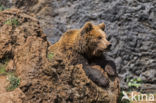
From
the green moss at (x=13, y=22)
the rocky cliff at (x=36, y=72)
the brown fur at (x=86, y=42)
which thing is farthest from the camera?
the brown fur at (x=86, y=42)

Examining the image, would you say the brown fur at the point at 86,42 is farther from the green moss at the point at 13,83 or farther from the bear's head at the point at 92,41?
the green moss at the point at 13,83

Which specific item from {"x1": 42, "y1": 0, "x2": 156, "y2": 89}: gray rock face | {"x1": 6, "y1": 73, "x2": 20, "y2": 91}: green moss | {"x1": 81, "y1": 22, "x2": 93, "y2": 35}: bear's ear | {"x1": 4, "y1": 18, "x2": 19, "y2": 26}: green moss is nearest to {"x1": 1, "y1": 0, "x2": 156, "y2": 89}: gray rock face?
{"x1": 42, "y1": 0, "x2": 156, "y2": 89}: gray rock face

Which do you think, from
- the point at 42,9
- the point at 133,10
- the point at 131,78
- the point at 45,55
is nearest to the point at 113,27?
the point at 133,10

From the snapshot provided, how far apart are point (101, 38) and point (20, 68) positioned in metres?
2.06

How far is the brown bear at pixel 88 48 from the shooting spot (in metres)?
4.20

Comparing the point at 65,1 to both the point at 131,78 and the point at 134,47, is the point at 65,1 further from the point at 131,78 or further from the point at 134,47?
the point at 131,78

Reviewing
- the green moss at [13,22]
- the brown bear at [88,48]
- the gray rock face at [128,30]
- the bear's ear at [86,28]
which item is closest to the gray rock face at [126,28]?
the gray rock face at [128,30]

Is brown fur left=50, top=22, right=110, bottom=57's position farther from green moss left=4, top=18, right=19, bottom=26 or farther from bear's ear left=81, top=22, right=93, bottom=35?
green moss left=4, top=18, right=19, bottom=26

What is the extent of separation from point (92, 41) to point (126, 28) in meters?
2.91

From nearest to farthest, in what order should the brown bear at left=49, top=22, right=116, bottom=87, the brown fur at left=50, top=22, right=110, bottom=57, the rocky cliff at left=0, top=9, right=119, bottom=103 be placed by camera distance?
the rocky cliff at left=0, top=9, right=119, bottom=103, the brown bear at left=49, top=22, right=116, bottom=87, the brown fur at left=50, top=22, right=110, bottom=57

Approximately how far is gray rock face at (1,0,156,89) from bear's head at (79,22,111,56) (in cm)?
240

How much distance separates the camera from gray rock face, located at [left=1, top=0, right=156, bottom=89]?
6.63 m

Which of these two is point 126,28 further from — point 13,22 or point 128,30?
point 13,22

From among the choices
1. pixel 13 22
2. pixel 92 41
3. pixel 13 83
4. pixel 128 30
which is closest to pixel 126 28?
A: pixel 128 30
